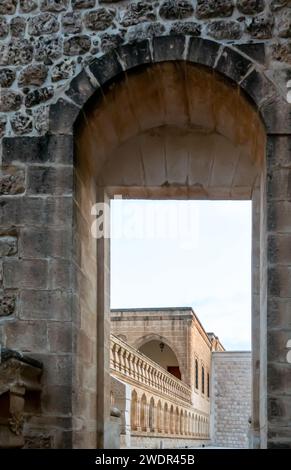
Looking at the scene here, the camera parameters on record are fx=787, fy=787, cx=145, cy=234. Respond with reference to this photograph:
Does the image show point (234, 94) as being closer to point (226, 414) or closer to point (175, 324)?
point (175, 324)

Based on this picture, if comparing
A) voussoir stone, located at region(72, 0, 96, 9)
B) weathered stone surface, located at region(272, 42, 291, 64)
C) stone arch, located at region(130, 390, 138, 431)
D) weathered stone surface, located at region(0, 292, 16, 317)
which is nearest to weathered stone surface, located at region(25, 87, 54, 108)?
voussoir stone, located at region(72, 0, 96, 9)

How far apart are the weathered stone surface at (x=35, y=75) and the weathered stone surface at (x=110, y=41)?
47 centimetres

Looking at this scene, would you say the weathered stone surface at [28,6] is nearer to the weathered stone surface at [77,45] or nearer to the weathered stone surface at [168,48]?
the weathered stone surface at [77,45]

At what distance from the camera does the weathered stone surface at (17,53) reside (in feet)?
19.5

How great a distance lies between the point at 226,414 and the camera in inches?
1554

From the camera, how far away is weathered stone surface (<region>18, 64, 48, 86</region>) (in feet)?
19.4

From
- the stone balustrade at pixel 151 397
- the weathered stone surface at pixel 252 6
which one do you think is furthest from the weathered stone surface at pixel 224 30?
the stone balustrade at pixel 151 397

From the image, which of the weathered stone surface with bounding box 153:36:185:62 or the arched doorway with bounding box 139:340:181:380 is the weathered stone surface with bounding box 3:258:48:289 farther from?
the arched doorway with bounding box 139:340:181:380

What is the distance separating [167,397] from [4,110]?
21.1 meters

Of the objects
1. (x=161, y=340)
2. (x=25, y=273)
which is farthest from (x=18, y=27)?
(x=161, y=340)

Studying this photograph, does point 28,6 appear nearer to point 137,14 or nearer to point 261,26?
point 137,14

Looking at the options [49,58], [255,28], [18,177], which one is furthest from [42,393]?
[255,28]

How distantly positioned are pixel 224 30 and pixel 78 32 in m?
1.10

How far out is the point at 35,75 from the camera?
5898 millimetres
